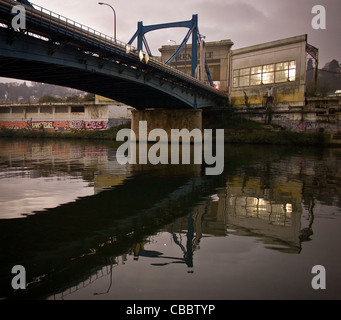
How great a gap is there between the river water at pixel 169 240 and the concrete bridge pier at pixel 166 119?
37.9 meters

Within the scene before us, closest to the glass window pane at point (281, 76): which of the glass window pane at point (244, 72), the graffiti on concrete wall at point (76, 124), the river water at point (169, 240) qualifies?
the glass window pane at point (244, 72)

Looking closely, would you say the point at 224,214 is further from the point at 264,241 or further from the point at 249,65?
the point at 249,65

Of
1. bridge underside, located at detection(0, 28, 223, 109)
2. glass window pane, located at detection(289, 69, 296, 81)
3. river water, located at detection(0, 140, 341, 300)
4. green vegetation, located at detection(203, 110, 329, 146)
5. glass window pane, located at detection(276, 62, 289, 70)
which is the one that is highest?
glass window pane, located at detection(276, 62, 289, 70)

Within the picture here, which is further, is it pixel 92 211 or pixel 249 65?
pixel 249 65

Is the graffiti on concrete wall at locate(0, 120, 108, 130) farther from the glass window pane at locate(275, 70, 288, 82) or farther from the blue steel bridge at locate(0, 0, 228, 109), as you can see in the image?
the glass window pane at locate(275, 70, 288, 82)

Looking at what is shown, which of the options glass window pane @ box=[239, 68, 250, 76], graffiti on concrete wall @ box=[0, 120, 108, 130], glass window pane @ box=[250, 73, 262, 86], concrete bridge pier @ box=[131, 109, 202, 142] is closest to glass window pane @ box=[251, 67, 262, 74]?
glass window pane @ box=[250, 73, 262, 86]

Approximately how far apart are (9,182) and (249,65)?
56.8 m

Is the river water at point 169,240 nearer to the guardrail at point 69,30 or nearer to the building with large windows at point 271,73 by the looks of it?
the guardrail at point 69,30

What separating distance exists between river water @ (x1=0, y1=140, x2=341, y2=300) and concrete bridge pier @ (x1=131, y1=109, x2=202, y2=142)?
37896 mm

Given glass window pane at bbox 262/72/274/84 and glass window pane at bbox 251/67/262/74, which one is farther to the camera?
glass window pane at bbox 251/67/262/74

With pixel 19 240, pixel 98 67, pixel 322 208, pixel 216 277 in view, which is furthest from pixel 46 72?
pixel 216 277

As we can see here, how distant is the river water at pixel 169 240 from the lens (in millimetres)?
6242

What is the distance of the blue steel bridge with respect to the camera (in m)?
21.5

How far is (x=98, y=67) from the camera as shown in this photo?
3080cm
